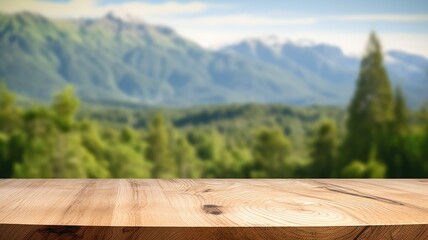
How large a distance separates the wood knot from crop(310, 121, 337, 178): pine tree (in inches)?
688

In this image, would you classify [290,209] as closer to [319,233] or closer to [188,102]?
[319,233]

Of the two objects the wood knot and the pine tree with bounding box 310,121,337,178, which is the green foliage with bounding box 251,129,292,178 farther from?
the wood knot

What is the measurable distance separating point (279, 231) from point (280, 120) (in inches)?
978

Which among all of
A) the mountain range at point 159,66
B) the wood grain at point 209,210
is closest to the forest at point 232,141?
the mountain range at point 159,66

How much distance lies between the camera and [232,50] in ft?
145

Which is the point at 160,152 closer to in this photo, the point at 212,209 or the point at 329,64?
the point at 329,64

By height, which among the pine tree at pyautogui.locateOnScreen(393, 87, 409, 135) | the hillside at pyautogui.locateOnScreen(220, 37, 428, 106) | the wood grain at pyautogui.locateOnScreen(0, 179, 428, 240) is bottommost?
the pine tree at pyautogui.locateOnScreen(393, 87, 409, 135)

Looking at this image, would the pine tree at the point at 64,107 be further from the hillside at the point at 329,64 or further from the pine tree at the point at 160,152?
the hillside at the point at 329,64

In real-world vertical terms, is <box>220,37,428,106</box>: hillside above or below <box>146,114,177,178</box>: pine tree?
above

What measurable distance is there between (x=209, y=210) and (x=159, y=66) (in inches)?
1801

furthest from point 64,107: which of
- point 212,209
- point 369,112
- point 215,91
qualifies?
point 212,209

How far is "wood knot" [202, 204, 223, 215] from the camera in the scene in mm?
609

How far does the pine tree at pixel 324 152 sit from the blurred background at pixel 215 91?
0.05 m

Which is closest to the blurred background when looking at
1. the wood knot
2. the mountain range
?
the mountain range
